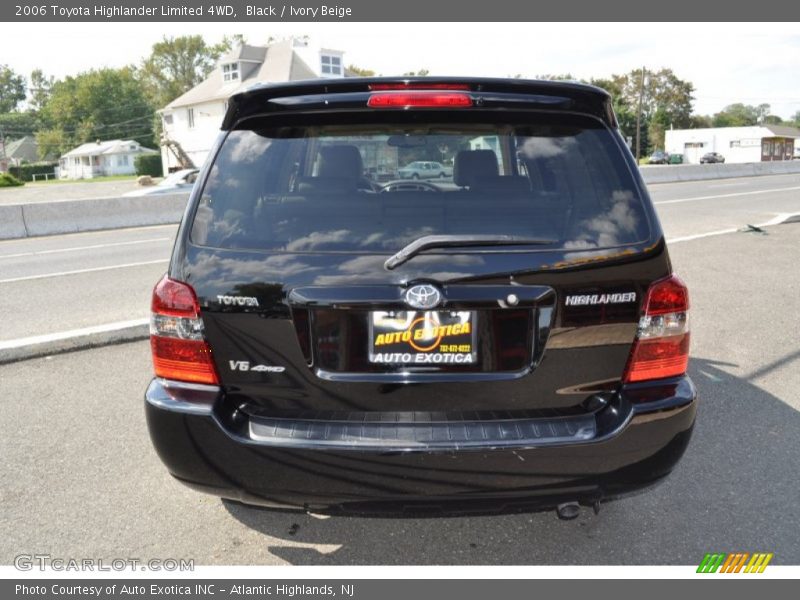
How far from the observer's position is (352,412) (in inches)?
95.4

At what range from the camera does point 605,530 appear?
3.12 m

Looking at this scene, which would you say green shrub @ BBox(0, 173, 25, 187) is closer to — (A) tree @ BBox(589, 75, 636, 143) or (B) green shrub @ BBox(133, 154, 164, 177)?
(B) green shrub @ BBox(133, 154, 164, 177)

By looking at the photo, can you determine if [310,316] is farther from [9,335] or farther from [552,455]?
[9,335]

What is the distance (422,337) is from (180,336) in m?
0.92

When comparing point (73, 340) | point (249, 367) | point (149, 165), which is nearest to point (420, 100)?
point (249, 367)

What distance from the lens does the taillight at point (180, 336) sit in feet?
8.17

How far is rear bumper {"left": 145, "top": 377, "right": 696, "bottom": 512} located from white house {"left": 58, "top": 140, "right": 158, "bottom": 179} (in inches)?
3992

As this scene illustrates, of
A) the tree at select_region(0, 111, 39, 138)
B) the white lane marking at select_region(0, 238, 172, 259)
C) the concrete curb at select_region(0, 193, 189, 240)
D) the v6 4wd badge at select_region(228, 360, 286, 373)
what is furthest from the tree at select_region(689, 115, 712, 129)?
the v6 4wd badge at select_region(228, 360, 286, 373)

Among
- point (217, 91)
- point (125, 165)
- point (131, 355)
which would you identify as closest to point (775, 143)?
point (217, 91)

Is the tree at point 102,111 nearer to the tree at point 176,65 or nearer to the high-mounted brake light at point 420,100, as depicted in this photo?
the tree at point 176,65

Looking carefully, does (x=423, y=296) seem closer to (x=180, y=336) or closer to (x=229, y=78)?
(x=180, y=336)

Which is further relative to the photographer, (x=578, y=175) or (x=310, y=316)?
(x=578, y=175)

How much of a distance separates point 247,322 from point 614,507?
81.1 inches

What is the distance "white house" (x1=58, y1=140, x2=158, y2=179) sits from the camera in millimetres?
96669
